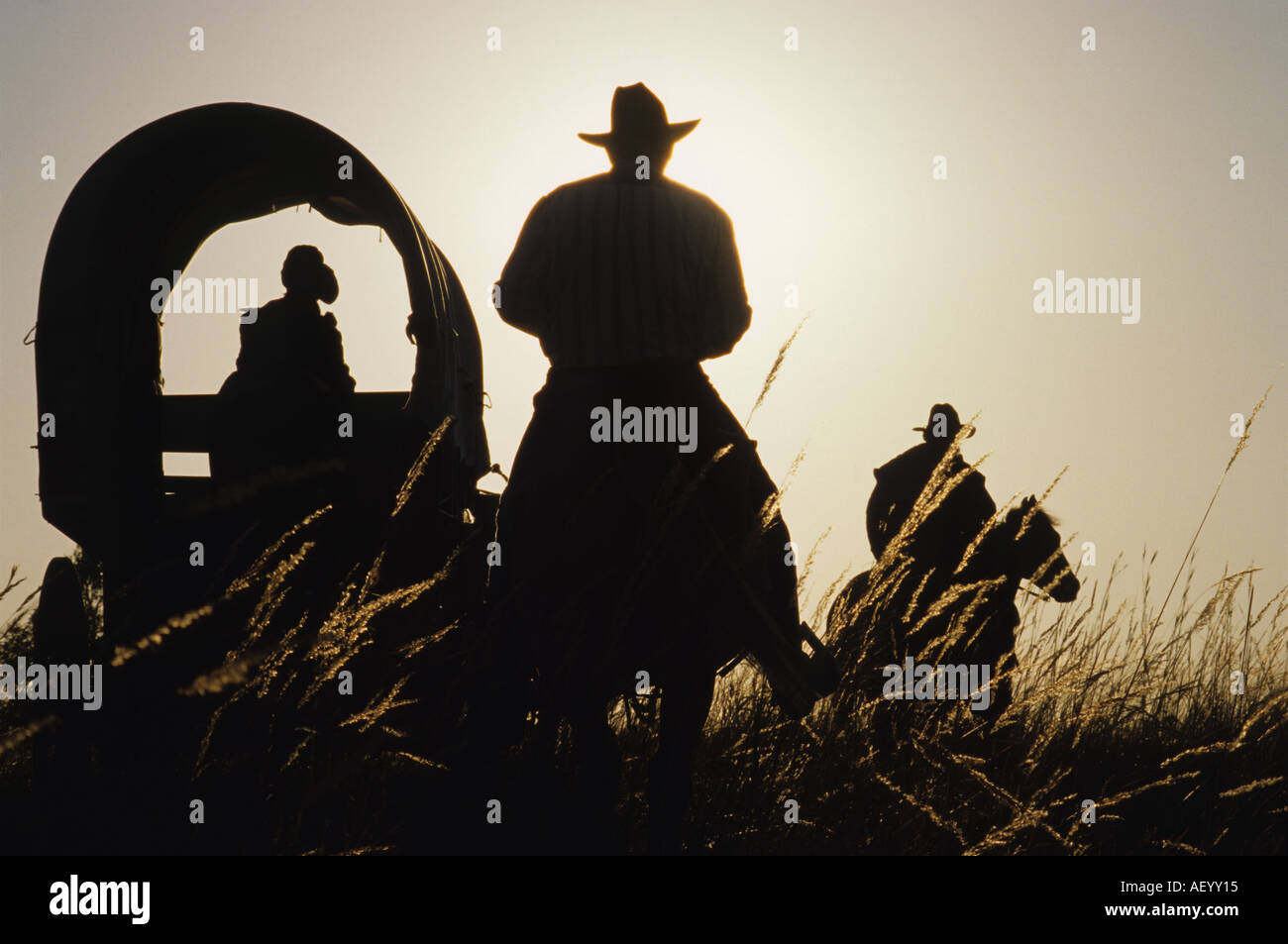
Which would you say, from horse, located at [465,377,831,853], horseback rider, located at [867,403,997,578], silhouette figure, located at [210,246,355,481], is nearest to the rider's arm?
horse, located at [465,377,831,853]

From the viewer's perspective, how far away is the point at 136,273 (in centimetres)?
499

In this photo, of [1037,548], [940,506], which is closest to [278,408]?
[940,506]

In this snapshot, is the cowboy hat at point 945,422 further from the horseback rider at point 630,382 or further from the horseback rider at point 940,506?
the horseback rider at point 630,382

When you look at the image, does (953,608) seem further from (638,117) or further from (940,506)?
(638,117)

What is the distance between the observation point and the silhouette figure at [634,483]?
3.64 meters

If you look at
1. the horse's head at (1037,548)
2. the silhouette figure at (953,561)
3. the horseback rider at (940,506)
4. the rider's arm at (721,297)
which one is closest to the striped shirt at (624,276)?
the rider's arm at (721,297)

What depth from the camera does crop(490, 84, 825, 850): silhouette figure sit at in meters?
3.64

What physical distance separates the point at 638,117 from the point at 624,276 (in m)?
0.54

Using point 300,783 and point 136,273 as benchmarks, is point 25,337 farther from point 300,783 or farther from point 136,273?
point 300,783

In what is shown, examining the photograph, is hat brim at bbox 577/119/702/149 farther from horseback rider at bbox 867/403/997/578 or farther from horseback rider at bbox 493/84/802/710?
horseback rider at bbox 867/403/997/578

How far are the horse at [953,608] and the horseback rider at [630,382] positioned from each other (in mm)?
257
